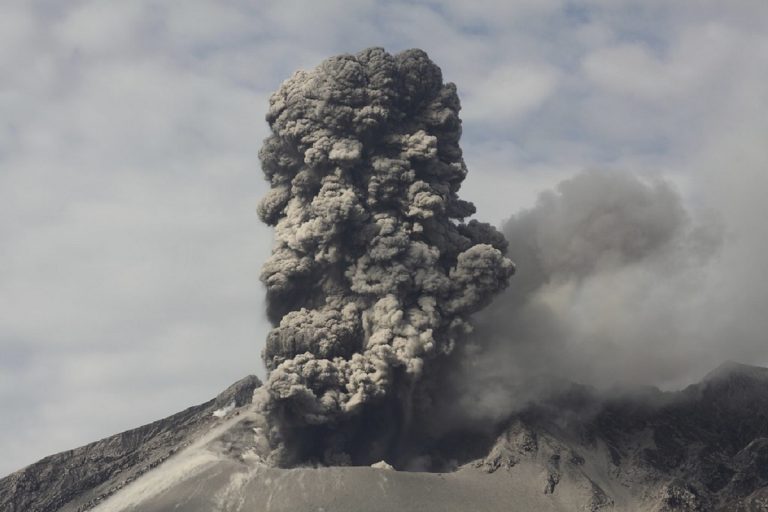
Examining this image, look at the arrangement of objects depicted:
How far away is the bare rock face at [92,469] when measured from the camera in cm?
5712

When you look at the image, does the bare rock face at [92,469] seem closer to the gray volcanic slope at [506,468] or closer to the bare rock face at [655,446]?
the gray volcanic slope at [506,468]

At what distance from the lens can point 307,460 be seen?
53219 mm

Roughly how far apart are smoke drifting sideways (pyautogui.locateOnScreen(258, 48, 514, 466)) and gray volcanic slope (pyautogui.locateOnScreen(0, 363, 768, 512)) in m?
3.53

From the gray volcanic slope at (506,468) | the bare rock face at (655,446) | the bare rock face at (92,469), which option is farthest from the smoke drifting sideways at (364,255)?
the bare rock face at (92,469)

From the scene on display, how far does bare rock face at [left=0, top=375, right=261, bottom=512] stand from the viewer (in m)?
57.1

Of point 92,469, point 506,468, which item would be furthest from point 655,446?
point 92,469

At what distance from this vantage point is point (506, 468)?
54594 mm

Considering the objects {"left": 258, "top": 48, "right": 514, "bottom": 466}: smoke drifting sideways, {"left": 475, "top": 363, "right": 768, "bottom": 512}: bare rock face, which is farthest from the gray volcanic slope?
{"left": 258, "top": 48, "right": 514, "bottom": 466}: smoke drifting sideways

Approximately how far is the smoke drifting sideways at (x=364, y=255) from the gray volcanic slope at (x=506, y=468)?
3526 millimetres

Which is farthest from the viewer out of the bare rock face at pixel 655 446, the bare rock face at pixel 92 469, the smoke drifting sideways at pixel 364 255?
the bare rock face at pixel 92 469

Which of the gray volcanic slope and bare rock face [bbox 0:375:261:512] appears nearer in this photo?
the gray volcanic slope

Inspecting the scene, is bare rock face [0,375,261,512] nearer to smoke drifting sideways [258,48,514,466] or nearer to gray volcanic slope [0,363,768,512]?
gray volcanic slope [0,363,768,512]

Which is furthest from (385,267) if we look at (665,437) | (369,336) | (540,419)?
(665,437)

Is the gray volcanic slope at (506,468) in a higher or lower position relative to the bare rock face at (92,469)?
lower
